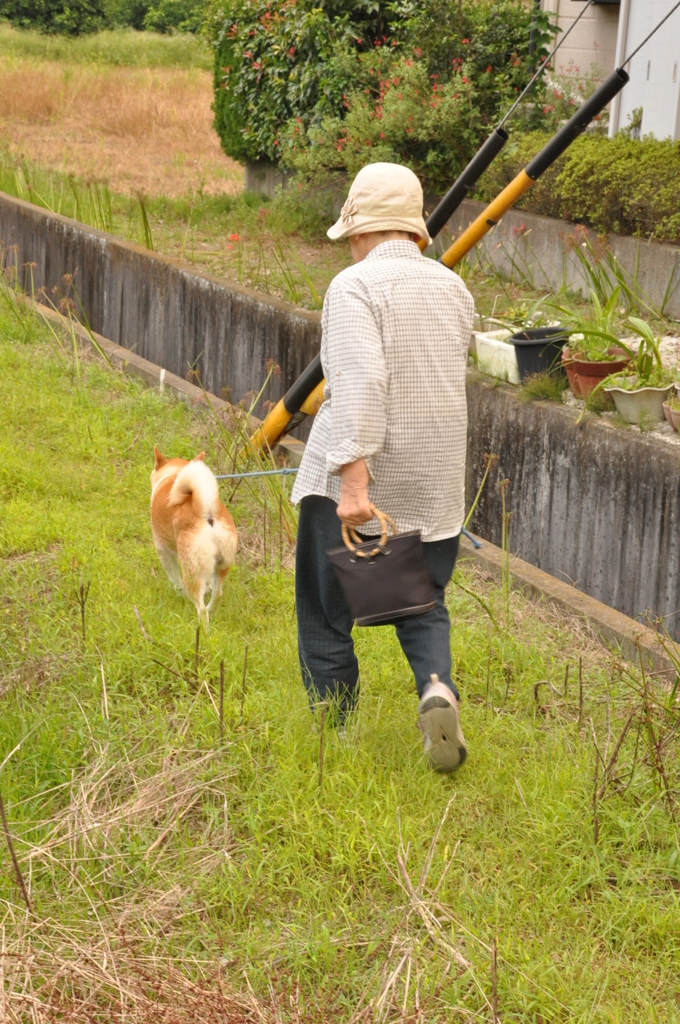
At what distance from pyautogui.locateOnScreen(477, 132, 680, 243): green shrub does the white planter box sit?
1.87m

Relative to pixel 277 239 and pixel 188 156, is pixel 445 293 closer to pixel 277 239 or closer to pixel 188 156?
pixel 277 239

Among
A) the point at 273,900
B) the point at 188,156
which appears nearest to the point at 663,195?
the point at 273,900

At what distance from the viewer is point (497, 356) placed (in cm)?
696

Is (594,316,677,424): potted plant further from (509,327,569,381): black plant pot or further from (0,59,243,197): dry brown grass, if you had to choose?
(0,59,243,197): dry brown grass

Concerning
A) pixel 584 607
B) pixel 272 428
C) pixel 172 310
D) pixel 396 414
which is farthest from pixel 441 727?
pixel 172 310

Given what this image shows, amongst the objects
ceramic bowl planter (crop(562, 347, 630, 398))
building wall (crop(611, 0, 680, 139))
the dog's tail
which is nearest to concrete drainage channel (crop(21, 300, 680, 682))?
ceramic bowl planter (crop(562, 347, 630, 398))

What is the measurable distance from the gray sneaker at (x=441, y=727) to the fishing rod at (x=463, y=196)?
99.3 inches

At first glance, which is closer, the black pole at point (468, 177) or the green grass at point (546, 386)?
the black pole at point (468, 177)

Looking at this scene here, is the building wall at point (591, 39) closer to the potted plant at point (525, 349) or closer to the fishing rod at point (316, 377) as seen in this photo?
the potted plant at point (525, 349)

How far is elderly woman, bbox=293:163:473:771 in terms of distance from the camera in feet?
10.4

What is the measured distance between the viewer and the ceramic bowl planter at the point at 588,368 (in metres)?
6.19

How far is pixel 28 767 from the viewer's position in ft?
11.2

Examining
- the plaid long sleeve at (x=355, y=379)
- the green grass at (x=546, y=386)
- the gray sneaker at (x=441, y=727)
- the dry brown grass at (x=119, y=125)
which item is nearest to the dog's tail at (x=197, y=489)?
the plaid long sleeve at (x=355, y=379)

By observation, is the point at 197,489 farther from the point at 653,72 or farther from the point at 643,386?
the point at 653,72
